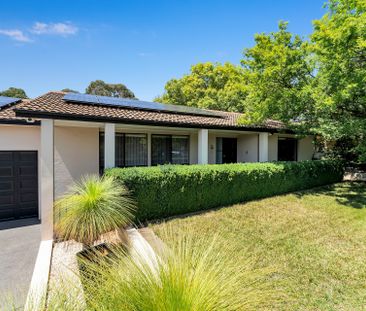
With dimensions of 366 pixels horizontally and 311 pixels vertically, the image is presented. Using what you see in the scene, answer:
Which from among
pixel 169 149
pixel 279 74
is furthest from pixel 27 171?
pixel 279 74

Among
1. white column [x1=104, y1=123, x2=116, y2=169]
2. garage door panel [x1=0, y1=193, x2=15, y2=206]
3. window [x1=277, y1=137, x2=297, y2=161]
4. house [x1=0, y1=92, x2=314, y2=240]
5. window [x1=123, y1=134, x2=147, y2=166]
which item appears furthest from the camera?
window [x1=277, y1=137, x2=297, y2=161]

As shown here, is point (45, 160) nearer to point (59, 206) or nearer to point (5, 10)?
point (59, 206)

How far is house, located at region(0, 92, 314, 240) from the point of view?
25.7 feet

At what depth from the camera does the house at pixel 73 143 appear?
7836 mm

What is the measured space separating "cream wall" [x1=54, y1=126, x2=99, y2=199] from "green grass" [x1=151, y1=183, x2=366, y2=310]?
440 cm

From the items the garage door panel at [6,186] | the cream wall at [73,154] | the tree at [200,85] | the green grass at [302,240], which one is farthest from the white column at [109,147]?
the tree at [200,85]

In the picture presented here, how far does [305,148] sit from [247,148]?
5.90 m

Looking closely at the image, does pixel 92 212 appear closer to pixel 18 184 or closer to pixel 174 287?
pixel 174 287

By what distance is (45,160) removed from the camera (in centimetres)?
757

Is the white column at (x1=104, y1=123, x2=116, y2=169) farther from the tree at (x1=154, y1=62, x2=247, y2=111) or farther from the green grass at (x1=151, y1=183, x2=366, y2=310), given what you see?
the tree at (x1=154, y1=62, x2=247, y2=111)

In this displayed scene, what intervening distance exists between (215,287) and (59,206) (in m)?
6.41

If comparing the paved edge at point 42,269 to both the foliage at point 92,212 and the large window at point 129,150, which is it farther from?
the large window at point 129,150

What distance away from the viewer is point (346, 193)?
11.5 meters

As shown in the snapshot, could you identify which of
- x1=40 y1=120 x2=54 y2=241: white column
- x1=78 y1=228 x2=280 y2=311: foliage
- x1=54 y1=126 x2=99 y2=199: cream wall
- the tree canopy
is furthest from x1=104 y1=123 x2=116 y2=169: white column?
the tree canopy
